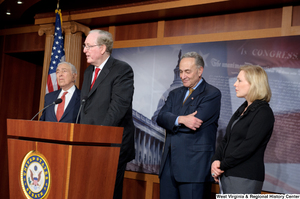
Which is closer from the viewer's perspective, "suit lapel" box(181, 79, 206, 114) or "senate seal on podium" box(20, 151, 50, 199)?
"senate seal on podium" box(20, 151, 50, 199)

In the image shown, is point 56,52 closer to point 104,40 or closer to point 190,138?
point 104,40

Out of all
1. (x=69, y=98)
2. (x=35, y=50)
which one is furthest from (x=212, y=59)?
(x=35, y=50)

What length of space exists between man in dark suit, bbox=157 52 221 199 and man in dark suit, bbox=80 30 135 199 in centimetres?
42

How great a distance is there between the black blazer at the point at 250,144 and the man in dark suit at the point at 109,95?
0.71m

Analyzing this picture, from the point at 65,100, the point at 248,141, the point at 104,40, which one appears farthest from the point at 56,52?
the point at 248,141

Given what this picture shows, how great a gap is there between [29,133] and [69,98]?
1.85 metres

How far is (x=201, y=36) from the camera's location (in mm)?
4090

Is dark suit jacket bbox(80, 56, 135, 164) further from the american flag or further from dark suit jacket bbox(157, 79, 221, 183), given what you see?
the american flag

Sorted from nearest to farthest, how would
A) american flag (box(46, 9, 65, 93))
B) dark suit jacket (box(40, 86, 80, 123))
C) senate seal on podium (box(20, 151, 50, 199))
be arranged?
senate seal on podium (box(20, 151, 50, 199)), dark suit jacket (box(40, 86, 80, 123)), american flag (box(46, 9, 65, 93))

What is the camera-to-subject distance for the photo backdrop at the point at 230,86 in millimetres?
3371

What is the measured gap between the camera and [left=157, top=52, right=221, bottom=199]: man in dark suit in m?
2.58

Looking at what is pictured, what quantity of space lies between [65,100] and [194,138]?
5.57 ft

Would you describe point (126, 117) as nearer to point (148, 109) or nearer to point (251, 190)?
point (251, 190)

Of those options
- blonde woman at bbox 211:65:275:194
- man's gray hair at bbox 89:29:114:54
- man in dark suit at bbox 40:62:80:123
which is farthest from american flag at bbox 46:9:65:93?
blonde woman at bbox 211:65:275:194
